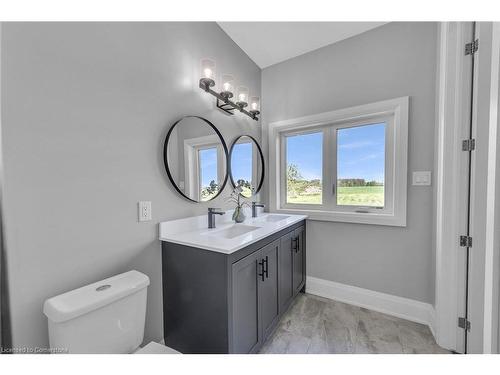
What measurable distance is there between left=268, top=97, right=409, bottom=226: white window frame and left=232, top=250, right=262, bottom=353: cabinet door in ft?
3.72

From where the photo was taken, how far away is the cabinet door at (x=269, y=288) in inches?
54.1

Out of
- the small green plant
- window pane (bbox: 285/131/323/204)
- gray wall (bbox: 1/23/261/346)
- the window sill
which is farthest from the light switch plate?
gray wall (bbox: 1/23/261/346)

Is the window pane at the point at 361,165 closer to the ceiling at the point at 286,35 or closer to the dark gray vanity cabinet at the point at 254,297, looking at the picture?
the ceiling at the point at 286,35

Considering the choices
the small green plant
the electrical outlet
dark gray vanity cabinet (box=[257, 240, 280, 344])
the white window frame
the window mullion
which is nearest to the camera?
the electrical outlet

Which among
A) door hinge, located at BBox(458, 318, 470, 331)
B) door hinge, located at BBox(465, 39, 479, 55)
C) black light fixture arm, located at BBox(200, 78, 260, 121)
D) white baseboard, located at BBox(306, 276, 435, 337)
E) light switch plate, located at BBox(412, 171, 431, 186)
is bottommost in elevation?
white baseboard, located at BBox(306, 276, 435, 337)

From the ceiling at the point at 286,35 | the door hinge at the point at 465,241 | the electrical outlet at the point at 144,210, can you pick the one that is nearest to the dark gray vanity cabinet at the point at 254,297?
the electrical outlet at the point at 144,210

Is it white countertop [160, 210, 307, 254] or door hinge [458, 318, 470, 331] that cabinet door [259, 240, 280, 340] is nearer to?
white countertop [160, 210, 307, 254]

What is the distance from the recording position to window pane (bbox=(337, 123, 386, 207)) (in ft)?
6.28

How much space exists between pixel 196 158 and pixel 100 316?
1114 millimetres

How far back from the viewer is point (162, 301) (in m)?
1.36

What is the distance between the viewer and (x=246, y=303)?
1204 millimetres

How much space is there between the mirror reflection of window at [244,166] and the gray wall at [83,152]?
70 cm

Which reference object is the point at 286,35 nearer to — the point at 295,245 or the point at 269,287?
the point at 295,245
